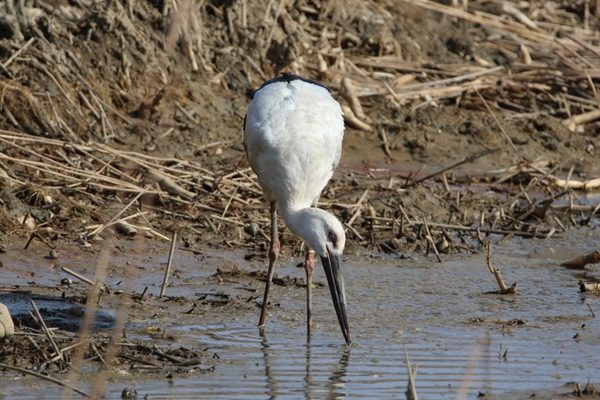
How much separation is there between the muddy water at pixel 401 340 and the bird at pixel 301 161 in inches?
11.6

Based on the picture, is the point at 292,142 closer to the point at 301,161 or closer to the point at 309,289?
the point at 301,161

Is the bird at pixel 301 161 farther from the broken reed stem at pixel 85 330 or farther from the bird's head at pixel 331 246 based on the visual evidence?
the broken reed stem at pixel 85 330

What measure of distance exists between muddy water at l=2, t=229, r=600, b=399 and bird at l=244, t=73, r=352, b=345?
30 cm

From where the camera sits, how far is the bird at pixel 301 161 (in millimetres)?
5883

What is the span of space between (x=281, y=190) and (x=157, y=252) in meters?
1.66

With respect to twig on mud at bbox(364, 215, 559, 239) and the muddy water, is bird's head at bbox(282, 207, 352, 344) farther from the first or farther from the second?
twig on mud at bbox(364, 215, 559, 239)

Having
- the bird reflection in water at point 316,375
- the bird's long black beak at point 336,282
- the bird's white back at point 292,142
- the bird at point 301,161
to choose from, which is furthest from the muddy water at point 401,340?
the bird's white back at point 292,142

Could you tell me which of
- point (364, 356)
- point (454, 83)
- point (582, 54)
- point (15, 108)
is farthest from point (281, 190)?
point (582, 54)

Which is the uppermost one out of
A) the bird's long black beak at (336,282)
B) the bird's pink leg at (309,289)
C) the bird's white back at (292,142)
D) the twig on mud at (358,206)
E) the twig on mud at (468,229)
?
the bird's white back at (292,142)

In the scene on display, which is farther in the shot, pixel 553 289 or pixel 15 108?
pixel 15 108

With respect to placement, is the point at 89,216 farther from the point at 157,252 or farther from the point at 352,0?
the point at 352,0

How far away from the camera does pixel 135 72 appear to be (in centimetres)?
1016

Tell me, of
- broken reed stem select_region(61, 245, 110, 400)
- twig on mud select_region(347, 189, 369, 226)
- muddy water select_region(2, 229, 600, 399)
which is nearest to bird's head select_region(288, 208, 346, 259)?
muddy water select_region(2, 229, 600, 399)

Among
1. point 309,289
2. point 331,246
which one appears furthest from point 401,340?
point 309,289
